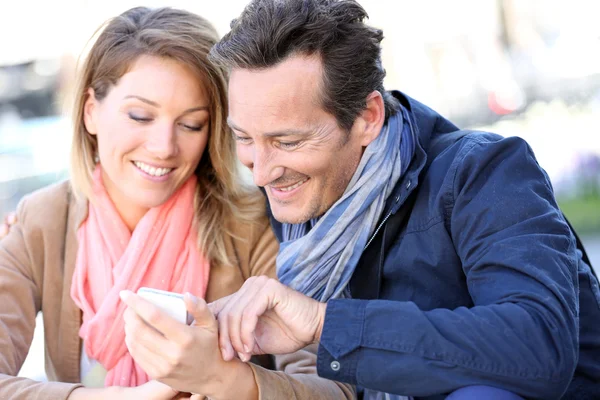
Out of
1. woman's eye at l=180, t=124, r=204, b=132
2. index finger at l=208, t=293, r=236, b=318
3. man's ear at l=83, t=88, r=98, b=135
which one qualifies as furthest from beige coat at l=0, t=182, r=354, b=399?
index finger at l=208, t=293, r=236, b=318

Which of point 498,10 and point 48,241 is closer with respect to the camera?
point 48,241

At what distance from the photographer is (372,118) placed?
2.52 m

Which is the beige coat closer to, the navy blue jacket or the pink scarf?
the pink scarf

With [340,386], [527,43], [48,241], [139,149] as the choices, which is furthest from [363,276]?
[527,43]

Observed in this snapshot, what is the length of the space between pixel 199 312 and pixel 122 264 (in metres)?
0.97

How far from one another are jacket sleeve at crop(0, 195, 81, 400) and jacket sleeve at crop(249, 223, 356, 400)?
644 millimetres

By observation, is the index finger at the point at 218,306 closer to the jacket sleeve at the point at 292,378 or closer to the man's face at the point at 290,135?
the jacket sleeve at the point at 292,378

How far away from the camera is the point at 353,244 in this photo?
2.49 m

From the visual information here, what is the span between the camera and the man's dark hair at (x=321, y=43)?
2361 mm

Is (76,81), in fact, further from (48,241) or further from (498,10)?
(498,10)

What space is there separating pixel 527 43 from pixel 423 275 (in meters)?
7.03

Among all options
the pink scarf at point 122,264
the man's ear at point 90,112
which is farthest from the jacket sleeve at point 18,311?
the man's ear at point 90,112

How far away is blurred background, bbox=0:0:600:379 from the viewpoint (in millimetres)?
6934

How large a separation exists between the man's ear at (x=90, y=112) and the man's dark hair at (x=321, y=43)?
615 millimetres
